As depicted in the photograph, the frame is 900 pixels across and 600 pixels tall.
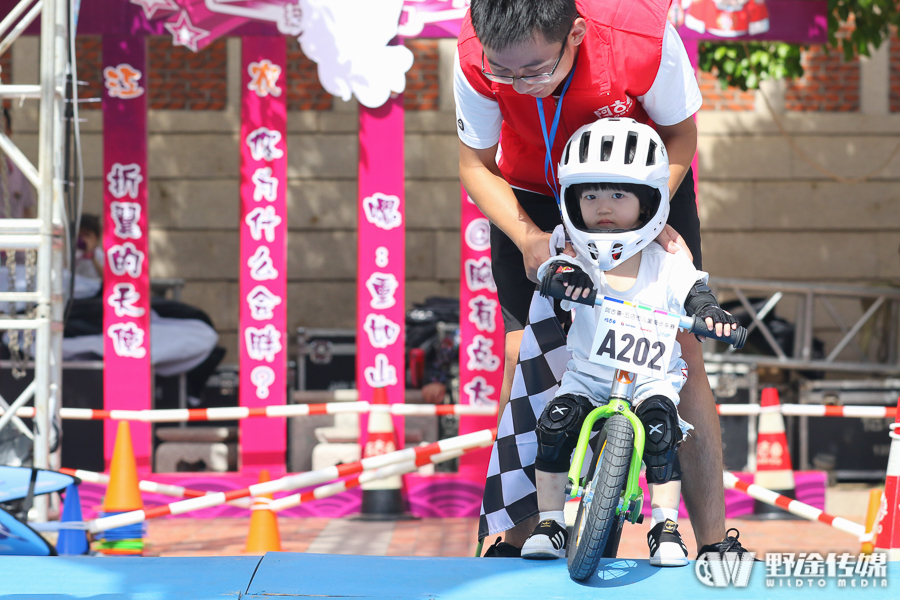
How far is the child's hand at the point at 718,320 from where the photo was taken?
224 centimetres

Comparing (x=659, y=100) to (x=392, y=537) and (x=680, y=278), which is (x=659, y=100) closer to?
(x=680, y=278)

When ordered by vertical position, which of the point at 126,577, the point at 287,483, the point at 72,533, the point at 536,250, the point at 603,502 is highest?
the point at 536,250

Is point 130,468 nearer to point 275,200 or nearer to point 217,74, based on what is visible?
point 275,200

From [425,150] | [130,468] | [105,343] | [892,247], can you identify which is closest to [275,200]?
[105,343]

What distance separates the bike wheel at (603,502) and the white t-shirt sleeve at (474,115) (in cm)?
91

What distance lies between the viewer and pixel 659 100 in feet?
8.19

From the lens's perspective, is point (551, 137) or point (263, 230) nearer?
point (551, 137)

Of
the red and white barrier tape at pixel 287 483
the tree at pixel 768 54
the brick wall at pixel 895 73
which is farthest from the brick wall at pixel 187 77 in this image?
the brick wall at pixel 895 73

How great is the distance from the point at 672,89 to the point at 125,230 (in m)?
4.96

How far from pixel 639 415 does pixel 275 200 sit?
15.4 ft

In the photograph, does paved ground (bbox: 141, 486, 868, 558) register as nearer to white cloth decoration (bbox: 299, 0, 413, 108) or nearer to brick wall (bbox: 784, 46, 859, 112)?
white cloth decoration (bbox: 299, 0, 413, 108)

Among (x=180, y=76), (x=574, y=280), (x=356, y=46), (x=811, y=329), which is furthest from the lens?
(x=180, y=76)

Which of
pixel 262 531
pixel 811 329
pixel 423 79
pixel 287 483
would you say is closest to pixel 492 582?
pixel 262 531

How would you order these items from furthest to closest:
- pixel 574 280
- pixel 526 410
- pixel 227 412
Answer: pixel 227 412 → pixel 526 410 → pixel 574 280
